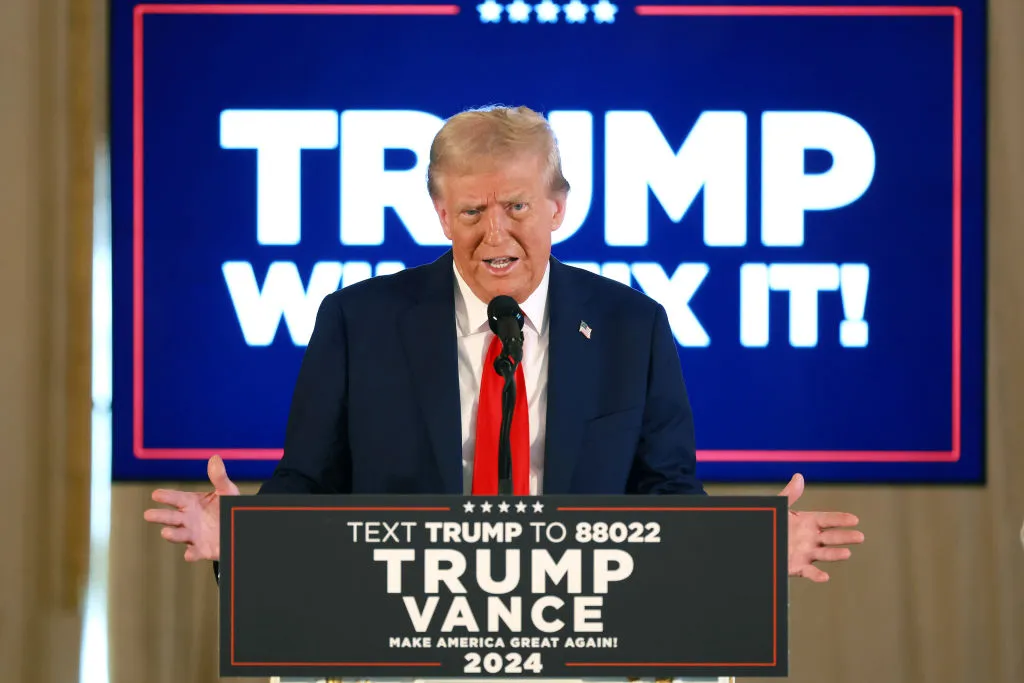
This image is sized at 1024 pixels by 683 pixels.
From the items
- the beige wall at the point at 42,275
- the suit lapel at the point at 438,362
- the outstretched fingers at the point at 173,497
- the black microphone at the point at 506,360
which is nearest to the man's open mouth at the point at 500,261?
the suit lapel at the point at 438,362

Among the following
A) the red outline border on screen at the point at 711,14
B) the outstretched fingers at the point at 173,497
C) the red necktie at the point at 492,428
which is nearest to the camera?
the outstretched fingers at the point at 173,497

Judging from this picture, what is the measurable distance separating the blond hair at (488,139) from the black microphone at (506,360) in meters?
0.64

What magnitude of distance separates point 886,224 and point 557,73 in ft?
3.53

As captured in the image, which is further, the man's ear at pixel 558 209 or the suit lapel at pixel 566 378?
the man's ear at pixel 558 209

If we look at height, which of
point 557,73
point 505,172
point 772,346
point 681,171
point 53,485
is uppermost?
point 557,73

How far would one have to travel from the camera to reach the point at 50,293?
3.40m

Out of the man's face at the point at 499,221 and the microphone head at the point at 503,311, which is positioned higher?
the man's face at the point at 499,221

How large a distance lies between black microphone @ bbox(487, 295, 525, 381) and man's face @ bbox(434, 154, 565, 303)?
61 cm

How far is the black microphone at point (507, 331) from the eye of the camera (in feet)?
4.33

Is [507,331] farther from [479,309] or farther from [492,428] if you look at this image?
[479,309]

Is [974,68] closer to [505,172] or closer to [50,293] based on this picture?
[505,172]

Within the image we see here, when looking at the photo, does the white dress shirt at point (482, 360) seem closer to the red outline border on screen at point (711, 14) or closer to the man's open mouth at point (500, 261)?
the man's open mouth at point (500, 261)

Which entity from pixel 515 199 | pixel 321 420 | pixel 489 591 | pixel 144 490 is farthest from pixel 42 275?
pixel 489 591

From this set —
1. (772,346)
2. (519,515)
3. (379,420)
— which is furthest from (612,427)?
(772,346)
